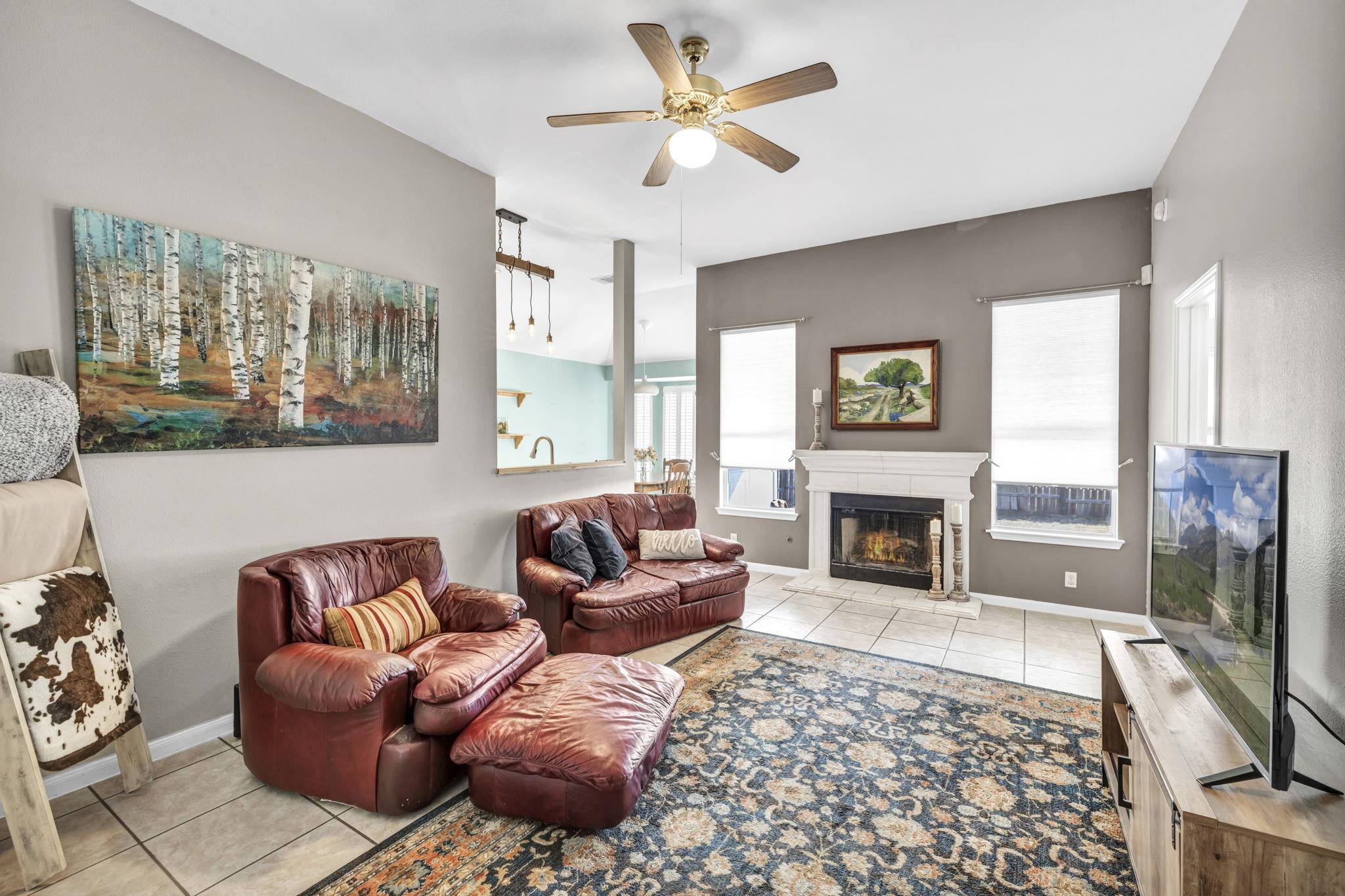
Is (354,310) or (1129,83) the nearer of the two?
(1129,83)

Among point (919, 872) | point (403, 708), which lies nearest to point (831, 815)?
point (919, 872)

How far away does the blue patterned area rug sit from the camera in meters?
1.74

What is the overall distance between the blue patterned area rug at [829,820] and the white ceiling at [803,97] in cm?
296

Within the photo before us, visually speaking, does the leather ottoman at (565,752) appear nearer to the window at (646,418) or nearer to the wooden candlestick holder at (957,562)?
the wooden candlestick holder at (957,562)

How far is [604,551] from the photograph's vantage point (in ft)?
12.4

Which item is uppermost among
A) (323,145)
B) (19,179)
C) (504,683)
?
(323,145)

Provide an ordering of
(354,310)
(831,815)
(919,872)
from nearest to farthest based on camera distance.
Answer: (919,872) → (831,815) → (354,310)

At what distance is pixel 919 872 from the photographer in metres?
1.78

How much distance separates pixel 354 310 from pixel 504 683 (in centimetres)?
203

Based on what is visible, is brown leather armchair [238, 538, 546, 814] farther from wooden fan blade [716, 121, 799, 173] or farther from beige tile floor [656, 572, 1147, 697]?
wooden fan blade [716, 121, 799, 173]

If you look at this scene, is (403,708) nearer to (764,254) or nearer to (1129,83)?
(1129,83)

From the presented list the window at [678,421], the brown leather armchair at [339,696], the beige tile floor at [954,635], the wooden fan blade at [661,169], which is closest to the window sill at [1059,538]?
the beige tile floor at [954,635]

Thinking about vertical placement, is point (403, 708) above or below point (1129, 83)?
below

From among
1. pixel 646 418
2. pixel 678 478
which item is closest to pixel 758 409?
pixel 678 478
